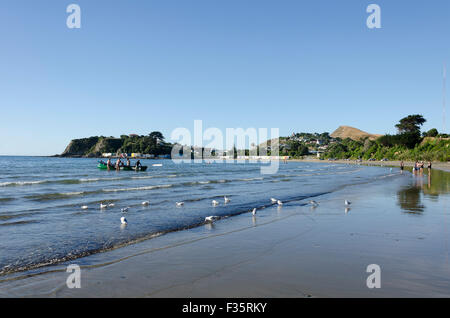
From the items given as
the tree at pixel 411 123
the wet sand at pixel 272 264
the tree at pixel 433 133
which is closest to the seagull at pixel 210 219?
the wet sand at pixel 272 264

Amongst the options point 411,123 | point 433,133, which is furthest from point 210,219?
point 411,123

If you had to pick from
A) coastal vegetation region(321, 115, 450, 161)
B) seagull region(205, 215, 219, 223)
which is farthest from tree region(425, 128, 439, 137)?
seagull region(205, 215, 219, 223)

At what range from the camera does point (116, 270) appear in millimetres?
6406

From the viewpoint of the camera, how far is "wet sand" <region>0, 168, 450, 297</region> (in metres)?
5.26

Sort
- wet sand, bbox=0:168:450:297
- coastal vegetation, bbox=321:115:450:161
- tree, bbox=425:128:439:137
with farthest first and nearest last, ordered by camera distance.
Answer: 1. tree, bbox=425:128:439:137
2. coastal vegetation, bbox=321:115:450:161
3. wet sand, bbox=0:168:450:297

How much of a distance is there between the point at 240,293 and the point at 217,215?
8.40 m

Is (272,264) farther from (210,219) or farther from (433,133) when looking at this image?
(433,133)

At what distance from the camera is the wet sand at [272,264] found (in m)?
5.26

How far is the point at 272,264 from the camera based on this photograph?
6602 mm

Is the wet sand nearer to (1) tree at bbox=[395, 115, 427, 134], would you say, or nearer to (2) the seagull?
(2) the seagull

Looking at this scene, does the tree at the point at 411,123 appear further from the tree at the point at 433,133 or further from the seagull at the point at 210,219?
the seagull at the point at 210,219
